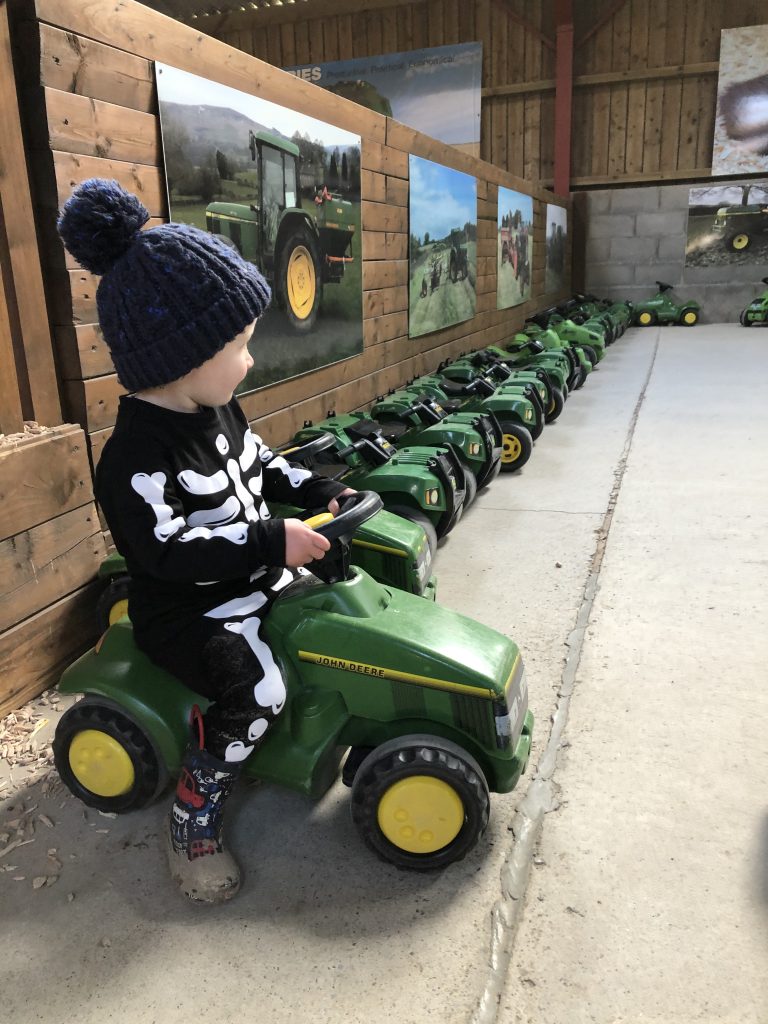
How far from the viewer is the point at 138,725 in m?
1.73

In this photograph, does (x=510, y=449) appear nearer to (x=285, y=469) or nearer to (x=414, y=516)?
(x=414, y=516)

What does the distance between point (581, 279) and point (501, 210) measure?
6.67 metres

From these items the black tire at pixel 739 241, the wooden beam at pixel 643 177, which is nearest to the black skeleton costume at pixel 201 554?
the black tire at pixel 739 241

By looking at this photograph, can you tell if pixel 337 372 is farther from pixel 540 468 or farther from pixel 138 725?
pixel 138 725

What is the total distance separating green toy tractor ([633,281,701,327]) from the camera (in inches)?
517

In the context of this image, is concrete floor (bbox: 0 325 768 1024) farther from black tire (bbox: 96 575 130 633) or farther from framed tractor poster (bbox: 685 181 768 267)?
framed tractor poster (bbox: 685 181 768 267)

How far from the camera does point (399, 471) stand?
3.08 metres

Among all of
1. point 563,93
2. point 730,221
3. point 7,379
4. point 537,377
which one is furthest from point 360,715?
point 563,93

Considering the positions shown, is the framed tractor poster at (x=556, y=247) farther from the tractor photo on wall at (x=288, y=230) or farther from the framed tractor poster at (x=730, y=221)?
the tractor photo on wall at (x=288, y=230)

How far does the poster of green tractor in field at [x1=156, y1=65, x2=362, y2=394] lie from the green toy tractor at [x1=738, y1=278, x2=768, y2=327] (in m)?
9.84

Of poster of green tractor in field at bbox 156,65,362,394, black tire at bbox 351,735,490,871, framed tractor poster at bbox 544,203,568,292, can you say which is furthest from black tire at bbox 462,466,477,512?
framed tractor poster at bbox 544,203,568,292

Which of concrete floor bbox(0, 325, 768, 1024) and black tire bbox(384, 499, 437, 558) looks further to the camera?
black tire bbox(384, 499, 437, 558)

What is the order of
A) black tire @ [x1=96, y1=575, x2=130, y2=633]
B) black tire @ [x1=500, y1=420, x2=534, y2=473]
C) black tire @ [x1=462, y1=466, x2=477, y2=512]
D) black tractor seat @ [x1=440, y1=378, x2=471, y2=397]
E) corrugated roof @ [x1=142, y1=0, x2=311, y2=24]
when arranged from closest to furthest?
black tire @ [x1=96, y1=575, x2=130, y2=633] < black tire @ [x1=462, y1=466, x2=477, y2=512] < black tire @ [x1=500, y1=420, x2=534, y2=473] < black tractor seat @ [x1=440, y1=378, x2=471, y2=397] < corrugated roof @ [x1=142, y1=0, x2=311, y2=24]

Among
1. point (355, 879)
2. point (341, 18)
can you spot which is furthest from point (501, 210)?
point (341, 18)
